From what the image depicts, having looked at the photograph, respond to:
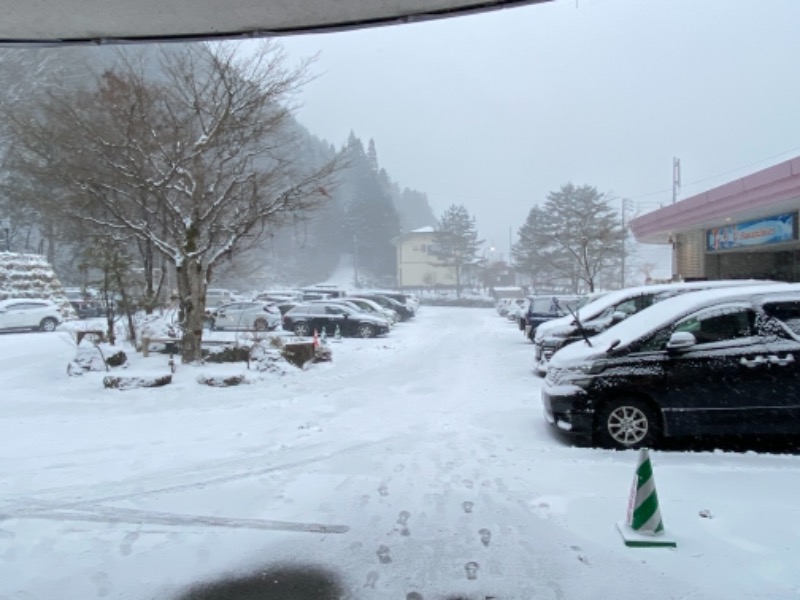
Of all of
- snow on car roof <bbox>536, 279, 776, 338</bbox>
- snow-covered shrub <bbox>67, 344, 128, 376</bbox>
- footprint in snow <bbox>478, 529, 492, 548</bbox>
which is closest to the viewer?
footprint in snow <bbox>478, 529, 492, 548</bbox>

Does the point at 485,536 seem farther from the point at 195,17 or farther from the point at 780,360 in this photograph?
the point at 195,17

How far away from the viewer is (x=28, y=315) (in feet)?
76.3

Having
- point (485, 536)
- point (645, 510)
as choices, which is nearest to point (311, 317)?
point (485, 536)

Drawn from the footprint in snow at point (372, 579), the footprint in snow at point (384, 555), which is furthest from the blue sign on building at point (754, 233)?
the footprint in snow at point (372, 579)

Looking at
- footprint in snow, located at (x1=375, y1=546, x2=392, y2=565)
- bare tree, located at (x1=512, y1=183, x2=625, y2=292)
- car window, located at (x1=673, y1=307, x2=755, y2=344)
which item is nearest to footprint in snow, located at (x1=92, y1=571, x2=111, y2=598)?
footprint in snow, located at (x1=375, y1=546, x2=392, y2=565)

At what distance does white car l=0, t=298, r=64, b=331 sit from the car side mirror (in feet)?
80.5

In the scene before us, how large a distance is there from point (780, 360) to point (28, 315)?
2567 centimetres

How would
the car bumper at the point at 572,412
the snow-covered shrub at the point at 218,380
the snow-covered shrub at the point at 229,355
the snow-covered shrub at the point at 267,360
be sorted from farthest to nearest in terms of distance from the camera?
the snow-covered shrub at the point at 229,355 < the snow-covered shrub at the point at 267,360 < the snow-covered shrub at the point at 218,380 < the car bumper at the point at 572,412

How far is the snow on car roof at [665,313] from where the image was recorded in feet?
20.9

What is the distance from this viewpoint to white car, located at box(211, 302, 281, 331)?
2481 cm

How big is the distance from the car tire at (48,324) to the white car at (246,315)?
21.0 feet

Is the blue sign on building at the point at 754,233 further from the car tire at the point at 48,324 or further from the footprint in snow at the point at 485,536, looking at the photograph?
the car tire at the point at 48,324

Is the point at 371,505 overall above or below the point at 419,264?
below

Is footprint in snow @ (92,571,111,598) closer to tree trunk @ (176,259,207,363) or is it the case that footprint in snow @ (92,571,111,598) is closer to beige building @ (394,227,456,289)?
tree trunk @ (176,259,207,363)
